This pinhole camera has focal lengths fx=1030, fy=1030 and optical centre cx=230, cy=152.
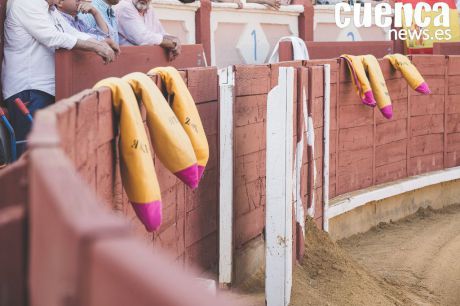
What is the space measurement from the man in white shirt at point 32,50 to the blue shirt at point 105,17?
1.81ft

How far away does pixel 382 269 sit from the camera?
19.6 feet

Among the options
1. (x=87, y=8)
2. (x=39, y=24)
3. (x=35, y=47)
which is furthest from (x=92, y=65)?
(x=87, y=8)

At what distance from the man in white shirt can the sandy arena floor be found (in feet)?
4.16

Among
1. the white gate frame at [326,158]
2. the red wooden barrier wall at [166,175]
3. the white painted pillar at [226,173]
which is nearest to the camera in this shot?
the red wooden barrier wall at [166,175]

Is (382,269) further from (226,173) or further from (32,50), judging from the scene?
(32,50)

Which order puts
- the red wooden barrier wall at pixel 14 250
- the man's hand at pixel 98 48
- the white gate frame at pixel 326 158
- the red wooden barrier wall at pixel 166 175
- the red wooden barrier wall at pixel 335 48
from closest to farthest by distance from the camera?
the red wooden barrier wall at pixel 14 250
the red wooden barrier wall at pixel 166 175
the man's hand at pixel 98 48
the white gate frame at pixel 326 158
the red wooden barrier wall at pixel 335 48

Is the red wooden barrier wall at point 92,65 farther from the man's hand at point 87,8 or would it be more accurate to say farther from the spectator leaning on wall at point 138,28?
the man's hand at point 87,8

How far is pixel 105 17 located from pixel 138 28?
37 cm

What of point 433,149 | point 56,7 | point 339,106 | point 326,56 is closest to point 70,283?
point 56,7

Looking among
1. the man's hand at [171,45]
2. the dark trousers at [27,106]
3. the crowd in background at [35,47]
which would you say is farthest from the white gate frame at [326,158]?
the dark trousers at [27,106]

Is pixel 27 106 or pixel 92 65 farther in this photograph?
pixel 92 65

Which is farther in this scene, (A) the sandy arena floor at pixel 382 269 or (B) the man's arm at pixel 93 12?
(B) the man's arm at pixel 93 12

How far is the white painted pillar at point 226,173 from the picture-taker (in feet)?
15.6

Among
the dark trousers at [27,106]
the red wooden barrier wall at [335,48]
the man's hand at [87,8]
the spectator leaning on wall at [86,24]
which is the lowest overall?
the dark trousers at [27,106]
